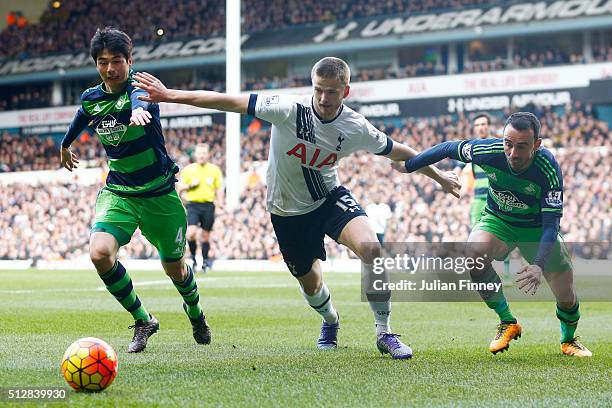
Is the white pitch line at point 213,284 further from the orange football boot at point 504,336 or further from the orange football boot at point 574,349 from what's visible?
the orange football boot at point 574,349

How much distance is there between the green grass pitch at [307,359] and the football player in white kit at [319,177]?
45cm

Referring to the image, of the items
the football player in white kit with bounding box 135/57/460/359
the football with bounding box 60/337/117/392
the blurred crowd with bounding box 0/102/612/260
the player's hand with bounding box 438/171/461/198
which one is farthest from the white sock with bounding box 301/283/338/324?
the blurred crowd with bounding box 0/102/612/260

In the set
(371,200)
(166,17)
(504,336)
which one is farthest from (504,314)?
(166,17)

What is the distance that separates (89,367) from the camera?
4883 mm

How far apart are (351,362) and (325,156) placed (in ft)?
A: 5.08

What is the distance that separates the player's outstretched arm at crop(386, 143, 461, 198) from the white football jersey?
8cm

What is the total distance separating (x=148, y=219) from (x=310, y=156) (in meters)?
1.43

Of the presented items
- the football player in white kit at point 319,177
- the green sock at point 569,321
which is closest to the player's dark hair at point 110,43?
the football player in white kit at point 319,177

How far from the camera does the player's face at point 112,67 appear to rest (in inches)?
272

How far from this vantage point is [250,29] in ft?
149

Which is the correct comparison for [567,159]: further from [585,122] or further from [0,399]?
[0,399]

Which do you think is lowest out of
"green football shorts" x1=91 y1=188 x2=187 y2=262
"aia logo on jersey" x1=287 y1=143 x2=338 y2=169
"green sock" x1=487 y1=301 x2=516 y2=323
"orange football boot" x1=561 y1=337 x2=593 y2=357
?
"orange football boot" x1=561 y1=337 x2=593 y2=357

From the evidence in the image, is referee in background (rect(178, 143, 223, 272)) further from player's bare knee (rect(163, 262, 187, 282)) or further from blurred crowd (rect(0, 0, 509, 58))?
blurred crowd (rect(0, 0, 509, 58))

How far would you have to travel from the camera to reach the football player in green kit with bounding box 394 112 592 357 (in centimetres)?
652
